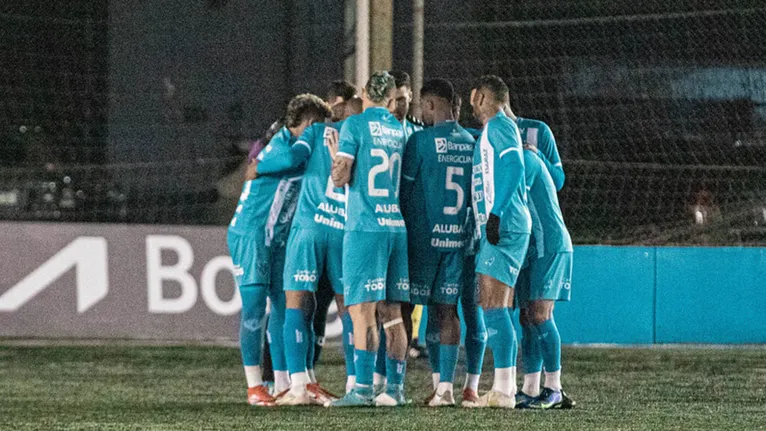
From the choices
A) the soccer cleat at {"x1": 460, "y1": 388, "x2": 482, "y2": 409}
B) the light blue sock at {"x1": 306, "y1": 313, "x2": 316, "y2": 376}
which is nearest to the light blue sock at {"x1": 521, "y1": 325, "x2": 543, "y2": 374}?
the soccer cleat at {"x1": 460, "y1": 388, "x2": 482, "y2": 409}

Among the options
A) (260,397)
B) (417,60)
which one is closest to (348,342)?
(260,397)

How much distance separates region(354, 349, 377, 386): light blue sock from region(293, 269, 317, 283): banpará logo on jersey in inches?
19.8

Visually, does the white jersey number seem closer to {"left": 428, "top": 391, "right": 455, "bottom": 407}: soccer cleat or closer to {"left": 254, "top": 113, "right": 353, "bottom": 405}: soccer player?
{"left": 254, "top": 113, "right": 353, "bottom": 405}: soccer player

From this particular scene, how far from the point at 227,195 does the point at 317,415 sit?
37.7 ft

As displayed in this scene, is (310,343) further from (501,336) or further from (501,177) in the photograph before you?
(501,177)

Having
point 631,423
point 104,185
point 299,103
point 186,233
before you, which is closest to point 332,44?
point 104,185

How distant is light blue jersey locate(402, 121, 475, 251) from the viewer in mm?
8188

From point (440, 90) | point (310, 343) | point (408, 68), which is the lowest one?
point (310, 343)

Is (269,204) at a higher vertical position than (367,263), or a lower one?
higher

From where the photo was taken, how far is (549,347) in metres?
8.25

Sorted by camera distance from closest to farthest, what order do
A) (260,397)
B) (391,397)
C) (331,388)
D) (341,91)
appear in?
(391,397)
(260,397)
(341,91)
(331,388)

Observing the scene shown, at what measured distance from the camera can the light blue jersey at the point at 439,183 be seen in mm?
8188

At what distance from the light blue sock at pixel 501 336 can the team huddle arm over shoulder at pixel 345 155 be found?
3.60 feet

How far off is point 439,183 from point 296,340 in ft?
4.04
